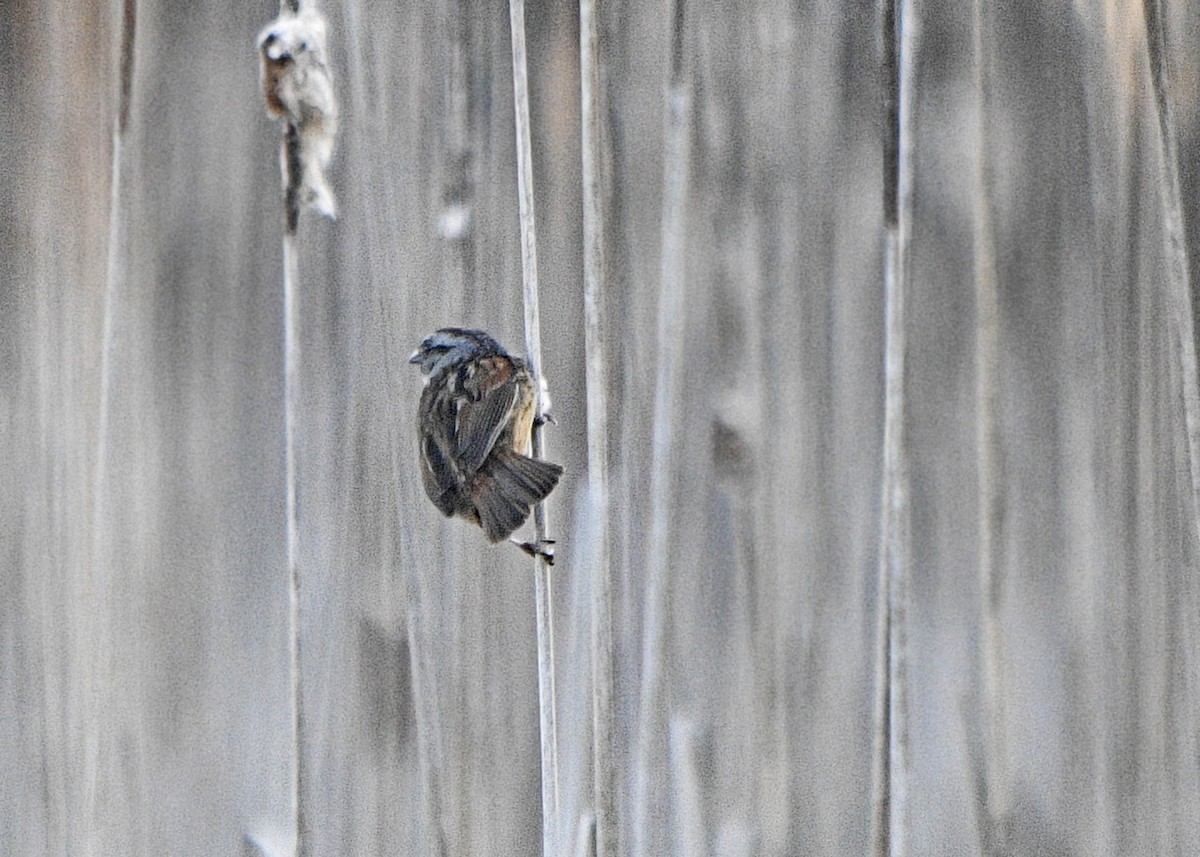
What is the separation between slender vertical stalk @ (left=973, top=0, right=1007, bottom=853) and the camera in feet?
3.41

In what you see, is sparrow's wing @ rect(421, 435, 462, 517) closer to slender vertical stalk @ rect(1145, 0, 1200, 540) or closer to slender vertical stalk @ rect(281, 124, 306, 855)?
slender vertical stalk @ rect(281, 124, 306, 855)

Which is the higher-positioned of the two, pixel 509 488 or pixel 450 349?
pixel 450 349

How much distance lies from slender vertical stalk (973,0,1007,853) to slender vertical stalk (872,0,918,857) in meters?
0.06

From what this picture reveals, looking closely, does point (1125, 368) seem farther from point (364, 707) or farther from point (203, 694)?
point (203, 694)

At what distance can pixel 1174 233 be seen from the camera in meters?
1.03

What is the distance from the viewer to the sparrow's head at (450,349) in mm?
945

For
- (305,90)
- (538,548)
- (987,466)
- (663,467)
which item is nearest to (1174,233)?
(987,466)

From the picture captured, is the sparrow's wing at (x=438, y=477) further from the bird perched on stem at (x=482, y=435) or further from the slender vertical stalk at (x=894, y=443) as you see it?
the slender vertical stalk at (x=894, y=443)

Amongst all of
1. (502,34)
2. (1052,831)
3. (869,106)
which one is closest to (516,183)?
(502,34)

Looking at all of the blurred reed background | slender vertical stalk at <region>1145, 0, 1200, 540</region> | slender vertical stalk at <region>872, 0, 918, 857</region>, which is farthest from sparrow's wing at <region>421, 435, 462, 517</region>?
slender vertical stalk at <region>1145, 0, 1200, 540</region>

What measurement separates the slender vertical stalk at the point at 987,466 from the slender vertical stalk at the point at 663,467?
10.3 inches

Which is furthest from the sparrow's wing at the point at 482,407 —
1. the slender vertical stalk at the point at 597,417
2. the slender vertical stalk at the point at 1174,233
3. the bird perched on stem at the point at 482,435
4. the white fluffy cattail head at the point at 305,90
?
the slender vertical stalk at the point at 1174,233

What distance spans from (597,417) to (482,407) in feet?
0.56

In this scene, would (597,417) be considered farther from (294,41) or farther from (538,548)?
(294,41)
